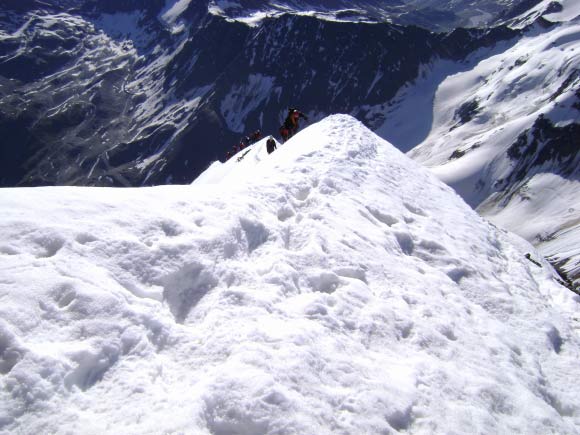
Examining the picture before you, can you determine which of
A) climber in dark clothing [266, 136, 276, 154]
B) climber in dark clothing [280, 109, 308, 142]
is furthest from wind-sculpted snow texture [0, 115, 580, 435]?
climber in dark clothing [266, 136, 276, 154]

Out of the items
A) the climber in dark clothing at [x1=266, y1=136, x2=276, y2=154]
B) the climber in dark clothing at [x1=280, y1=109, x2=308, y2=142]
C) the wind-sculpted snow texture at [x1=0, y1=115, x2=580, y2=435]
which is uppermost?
the wind-sculpted snow texture at [x1=0, y1=115, x2=580, y2=435]

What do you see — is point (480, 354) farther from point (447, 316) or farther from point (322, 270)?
point (322, 270)

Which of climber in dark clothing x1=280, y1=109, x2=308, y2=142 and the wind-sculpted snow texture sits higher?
the wind-sculpted snow texture

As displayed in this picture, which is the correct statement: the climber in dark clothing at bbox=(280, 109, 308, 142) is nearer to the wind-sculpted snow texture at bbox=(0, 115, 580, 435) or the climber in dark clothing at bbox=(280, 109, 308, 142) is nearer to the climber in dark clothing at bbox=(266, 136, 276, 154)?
the climber in dark clothing at bbox=(266, 136, 276, 154)

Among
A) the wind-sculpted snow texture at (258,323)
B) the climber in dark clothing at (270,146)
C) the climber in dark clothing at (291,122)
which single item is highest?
the wind-sculpted snow texture at (258,323)

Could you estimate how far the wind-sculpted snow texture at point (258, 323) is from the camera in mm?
7422

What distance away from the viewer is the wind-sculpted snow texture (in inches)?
292

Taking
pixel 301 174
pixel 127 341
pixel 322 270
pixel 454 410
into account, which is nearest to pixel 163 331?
pixel 127 341

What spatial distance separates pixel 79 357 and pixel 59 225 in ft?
11.0

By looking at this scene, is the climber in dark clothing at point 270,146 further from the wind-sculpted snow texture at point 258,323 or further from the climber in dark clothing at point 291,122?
the wind-sculpted snow texture at point 258,323

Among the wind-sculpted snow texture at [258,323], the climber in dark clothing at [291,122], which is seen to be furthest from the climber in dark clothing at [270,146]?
the wind-sculpted snow texture at [258,323]

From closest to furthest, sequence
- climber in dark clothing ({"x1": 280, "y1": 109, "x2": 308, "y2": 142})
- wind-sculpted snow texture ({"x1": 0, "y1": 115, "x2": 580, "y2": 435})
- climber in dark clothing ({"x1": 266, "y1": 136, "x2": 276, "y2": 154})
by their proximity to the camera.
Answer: wind-sculpted snow texture ({"x1": 0, "y1": 115, "x2": 580, "y2": 435}) < climber in dark clothing ({"x1": 280, "y1": 109, "x2": 308, "y2": 142}) < climber in dark clothing ({"x1": 266, "y1": 136, "x2": 276, "y2": 154})

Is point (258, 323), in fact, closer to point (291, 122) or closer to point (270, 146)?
point (291, 122)

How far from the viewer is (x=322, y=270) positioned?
37.2 feet
